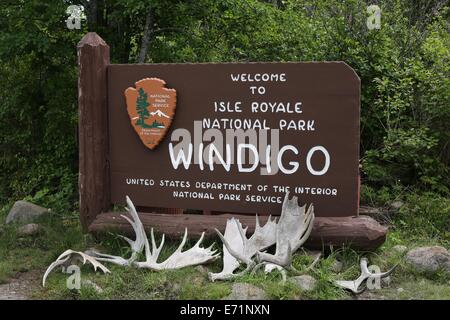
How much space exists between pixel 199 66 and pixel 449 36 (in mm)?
4428

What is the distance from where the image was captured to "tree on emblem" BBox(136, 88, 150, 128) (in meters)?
5.98

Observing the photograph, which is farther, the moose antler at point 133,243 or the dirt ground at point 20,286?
the moose antler at point 133,243

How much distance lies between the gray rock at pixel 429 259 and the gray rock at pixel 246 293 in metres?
1.59

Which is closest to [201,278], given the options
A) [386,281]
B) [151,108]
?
[386,281]

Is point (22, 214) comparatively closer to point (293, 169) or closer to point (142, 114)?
point (142, 114)

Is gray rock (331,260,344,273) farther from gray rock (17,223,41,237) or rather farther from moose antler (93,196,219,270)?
gray rock (17,223,41,237)

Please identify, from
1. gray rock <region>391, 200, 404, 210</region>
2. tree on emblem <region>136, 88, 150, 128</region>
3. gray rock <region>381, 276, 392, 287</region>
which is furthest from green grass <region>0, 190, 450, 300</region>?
tree on emblem <region>136, 88, 150, 128</region>

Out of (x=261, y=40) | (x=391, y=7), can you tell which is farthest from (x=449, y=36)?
(x=261, y=40)

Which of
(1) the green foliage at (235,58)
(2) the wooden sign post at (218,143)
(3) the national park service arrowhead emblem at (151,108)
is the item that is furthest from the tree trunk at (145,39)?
(3) the national park service arrowhead emblem at (151,108)

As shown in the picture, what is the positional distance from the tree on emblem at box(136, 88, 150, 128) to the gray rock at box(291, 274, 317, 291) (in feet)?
7.28

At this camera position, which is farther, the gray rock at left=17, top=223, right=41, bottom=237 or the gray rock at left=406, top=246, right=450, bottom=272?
Answer: the gray rock at left=17, top=223, right=41, bottom=237

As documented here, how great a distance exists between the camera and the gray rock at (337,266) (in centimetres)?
521

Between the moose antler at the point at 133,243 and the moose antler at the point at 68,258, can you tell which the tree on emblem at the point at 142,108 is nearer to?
the moose antler at the point at 133,243

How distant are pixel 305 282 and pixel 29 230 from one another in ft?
12.0
